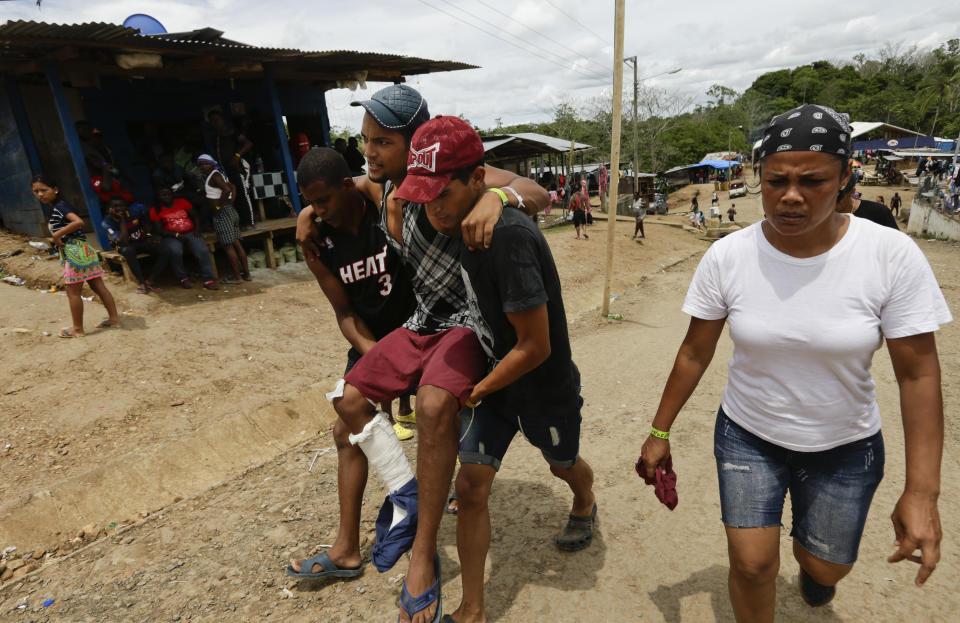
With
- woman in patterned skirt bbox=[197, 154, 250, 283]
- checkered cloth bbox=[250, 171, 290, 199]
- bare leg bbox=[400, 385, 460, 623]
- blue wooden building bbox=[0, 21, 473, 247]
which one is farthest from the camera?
checkered cloth bbox=[250, 171, 290, 199]

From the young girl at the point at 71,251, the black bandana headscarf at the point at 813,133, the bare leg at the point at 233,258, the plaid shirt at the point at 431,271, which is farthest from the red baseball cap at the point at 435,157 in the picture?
the bare leg at the point at 233,258

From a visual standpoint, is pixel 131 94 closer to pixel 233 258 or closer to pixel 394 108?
pixel 233 258

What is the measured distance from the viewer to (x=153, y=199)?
9.37 m

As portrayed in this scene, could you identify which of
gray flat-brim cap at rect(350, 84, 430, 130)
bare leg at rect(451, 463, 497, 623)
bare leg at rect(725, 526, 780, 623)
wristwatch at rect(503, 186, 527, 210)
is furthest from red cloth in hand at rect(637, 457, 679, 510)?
gray flat-brim cap at rect(350, 84, 430, 130)

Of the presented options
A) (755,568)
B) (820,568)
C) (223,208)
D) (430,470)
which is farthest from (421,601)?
(223,208)

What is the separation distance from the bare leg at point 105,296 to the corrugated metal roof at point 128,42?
2.86m

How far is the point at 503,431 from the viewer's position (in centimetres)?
227

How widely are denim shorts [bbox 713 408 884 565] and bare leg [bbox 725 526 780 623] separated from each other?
0.03 m

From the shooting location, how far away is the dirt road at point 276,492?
254 cm

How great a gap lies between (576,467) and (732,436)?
2.84ft

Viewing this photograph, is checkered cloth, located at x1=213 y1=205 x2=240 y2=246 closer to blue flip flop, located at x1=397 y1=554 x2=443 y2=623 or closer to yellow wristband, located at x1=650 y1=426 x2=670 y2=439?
blue flip flop, located at x1=397 y1=554 x2=443 y2=623

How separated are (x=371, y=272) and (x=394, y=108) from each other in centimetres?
83

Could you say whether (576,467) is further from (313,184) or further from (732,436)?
(313,184)

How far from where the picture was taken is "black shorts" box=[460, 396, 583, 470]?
218cm
